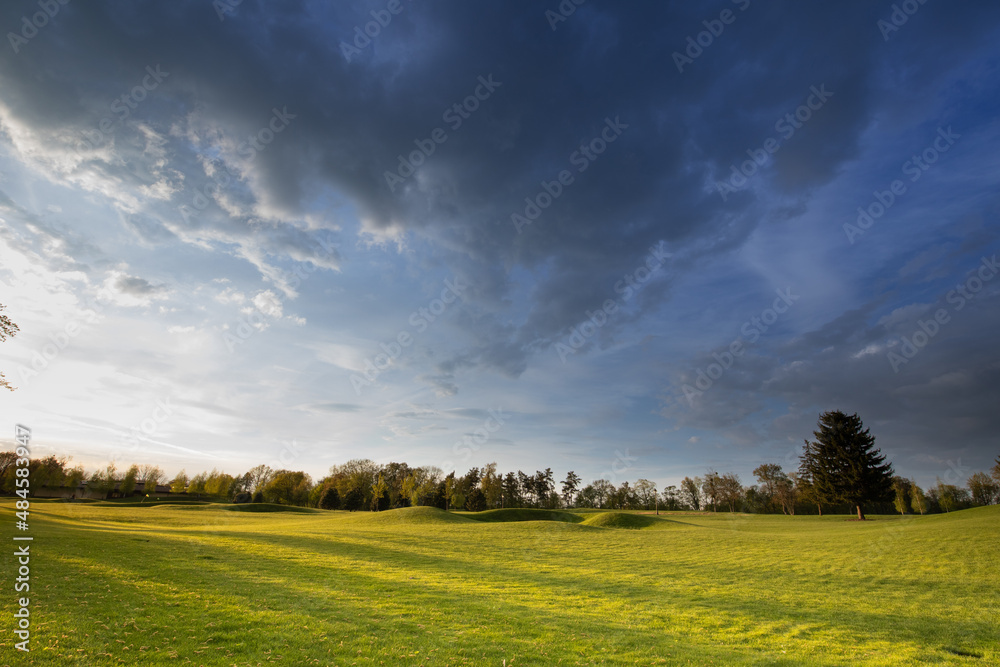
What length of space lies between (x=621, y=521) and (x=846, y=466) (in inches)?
1370

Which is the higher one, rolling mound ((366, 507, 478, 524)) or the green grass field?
the green grass field

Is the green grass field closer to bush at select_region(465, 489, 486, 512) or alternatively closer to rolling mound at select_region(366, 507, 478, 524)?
rolling mound at select_region(366, 507, 478, 524)

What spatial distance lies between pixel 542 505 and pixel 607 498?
22.2 meters

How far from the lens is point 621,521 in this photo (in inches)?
2176

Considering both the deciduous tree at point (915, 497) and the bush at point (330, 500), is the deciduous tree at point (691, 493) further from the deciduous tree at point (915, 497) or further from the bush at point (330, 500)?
the bush at point (330, 500)

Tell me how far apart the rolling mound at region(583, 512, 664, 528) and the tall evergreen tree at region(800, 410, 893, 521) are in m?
26.6

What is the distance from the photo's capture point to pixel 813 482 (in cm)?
6300

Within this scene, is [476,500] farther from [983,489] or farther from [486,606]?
[983,489]

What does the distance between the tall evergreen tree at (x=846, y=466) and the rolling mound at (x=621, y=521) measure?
87.3ft

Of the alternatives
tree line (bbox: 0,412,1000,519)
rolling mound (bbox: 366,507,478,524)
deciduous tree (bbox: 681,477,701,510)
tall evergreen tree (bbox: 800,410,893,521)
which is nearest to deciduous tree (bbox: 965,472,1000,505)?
tree line (bbox: 0,412,1000,519)

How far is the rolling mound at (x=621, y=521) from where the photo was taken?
5381 cm

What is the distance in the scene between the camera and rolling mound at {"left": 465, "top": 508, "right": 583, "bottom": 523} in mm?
65312
